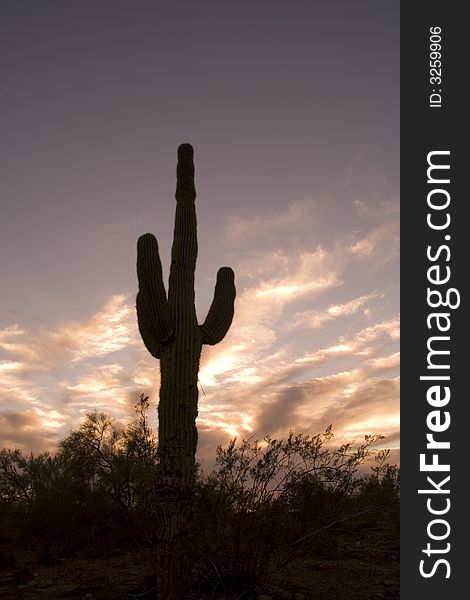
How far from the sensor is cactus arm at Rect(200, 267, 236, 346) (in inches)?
324

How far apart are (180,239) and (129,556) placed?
591 cm

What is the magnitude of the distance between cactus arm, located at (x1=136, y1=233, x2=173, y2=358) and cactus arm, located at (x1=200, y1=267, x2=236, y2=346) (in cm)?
80

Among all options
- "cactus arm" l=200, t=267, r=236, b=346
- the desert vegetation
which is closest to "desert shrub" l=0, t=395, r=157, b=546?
the desert vegetation

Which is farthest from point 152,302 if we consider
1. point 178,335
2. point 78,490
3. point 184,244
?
point 78,490

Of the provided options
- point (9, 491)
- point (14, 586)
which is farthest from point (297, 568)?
point (9, 491)

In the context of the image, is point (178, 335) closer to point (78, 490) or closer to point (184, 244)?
point (184, 244)

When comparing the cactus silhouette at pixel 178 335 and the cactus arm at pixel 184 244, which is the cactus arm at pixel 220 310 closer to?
the cactus silhouette at pixel 178 335

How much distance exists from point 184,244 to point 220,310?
1229 mm

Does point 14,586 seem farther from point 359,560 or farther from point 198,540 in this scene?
point 359,560

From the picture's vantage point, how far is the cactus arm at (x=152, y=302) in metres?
7.48

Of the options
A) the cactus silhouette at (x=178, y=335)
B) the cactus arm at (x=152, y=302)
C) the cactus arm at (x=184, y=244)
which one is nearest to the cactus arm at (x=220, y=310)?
the cactus silhouette at (x=178, y=335)

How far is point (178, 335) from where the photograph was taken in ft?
24.8

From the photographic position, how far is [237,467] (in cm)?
679

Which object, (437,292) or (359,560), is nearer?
(437,292)
